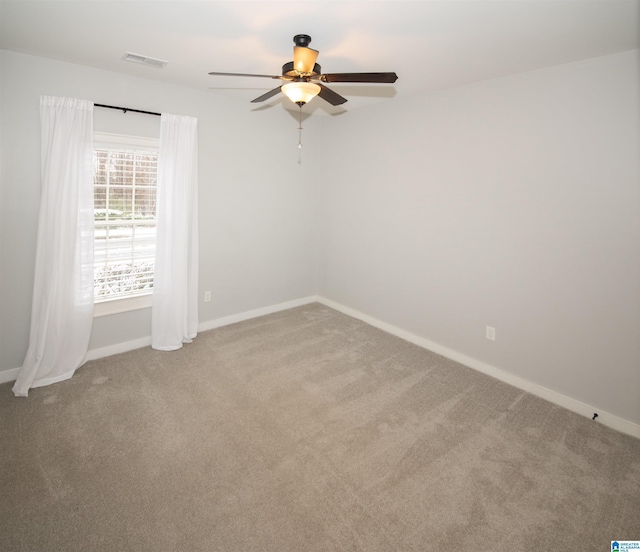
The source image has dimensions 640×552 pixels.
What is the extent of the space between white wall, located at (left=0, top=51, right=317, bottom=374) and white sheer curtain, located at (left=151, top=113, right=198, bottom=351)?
0.59ft

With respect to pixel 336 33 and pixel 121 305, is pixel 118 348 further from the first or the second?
pixel 336 33

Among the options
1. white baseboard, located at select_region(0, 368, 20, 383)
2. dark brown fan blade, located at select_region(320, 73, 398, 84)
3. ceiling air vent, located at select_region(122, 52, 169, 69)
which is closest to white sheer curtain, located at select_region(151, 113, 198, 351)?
ceiling air vent, located at select_region(122, 52, 169, 69)

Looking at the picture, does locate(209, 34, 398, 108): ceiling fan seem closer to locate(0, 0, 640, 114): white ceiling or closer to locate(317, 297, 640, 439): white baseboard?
locate(0, 0, 640, 114): white ceiling

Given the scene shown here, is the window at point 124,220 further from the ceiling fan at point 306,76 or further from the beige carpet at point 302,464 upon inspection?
the ceiling fan at point 306,76

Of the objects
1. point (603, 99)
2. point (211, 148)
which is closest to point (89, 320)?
point (211, 148)

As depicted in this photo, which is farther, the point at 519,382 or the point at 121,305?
the point at 121,305

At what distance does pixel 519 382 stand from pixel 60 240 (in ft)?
13.8

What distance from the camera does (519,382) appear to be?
3092mm

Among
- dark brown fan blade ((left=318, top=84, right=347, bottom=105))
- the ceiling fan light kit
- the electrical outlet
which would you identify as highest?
dark brown fan blade ((left=318, top=84, right=347, bottom=105))

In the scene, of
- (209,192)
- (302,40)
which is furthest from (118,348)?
(302,40)

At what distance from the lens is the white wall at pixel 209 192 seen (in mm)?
2771

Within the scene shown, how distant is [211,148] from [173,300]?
1.73 meters

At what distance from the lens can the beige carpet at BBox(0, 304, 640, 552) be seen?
67.5 inches

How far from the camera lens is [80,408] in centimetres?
261
